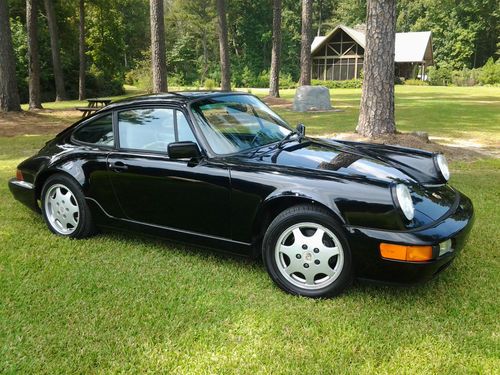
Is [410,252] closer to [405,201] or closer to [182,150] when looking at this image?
[405,201]

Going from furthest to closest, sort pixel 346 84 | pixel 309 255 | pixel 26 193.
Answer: pixel 346 84 → pixel 26 193 → pixel 309 255

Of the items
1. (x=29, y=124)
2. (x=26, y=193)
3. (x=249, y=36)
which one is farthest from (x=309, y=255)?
(x=249, y=36)

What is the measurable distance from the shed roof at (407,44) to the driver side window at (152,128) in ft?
157

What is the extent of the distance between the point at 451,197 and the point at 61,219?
3.47 meters

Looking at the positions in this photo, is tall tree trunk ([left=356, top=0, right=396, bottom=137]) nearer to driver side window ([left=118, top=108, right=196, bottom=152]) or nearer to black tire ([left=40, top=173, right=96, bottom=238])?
driver side window ([left=118, top=108, right=196, bottom=152])

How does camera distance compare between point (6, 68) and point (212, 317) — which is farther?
point (6, 68)

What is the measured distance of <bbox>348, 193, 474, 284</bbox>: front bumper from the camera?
9.25 ft

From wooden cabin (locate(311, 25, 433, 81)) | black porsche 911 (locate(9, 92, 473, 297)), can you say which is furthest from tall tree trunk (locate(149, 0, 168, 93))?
wooden cabin (locate(311, 25, 433, 81))

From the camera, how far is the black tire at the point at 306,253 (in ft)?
9.87

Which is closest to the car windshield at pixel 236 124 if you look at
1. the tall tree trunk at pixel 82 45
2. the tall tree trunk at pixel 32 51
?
the tall tree trunk at pixel 32 51

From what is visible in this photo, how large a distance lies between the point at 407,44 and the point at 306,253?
176 ft

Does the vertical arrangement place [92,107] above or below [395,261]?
above

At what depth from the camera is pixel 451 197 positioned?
3.50m

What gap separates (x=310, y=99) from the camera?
17.3 metres
